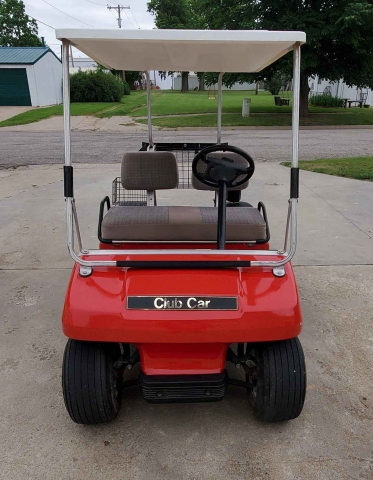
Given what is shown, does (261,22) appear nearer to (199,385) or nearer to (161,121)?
(161,121)

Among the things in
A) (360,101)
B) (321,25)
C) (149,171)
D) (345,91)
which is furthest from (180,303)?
(345,91)

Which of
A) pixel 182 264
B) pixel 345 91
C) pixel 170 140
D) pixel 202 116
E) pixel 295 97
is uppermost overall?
pixel 345 91

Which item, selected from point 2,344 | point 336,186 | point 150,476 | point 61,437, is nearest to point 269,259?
point 150,476

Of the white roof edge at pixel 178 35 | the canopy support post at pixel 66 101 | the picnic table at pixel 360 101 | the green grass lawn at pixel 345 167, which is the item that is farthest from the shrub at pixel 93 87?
the white roof edge at pixel 178 35

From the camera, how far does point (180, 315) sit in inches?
72.2

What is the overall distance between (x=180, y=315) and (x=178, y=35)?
3.67 ft

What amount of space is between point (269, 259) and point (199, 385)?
639mm

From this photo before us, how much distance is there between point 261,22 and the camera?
15.6 m

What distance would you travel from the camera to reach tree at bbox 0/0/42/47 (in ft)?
146

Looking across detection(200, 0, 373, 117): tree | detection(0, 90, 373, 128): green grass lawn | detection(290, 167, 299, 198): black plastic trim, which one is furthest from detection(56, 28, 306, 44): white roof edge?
detection(0, 90, 373, 128): green grass lawn

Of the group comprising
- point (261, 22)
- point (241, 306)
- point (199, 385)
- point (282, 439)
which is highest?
point (261, 22)

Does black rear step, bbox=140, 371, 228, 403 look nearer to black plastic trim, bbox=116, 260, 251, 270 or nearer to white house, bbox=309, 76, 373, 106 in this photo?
black plastic trim, bbox=116, 260, 251, 270

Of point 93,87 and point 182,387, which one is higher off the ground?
point 93,87

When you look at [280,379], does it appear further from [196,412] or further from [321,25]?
[321,25]
